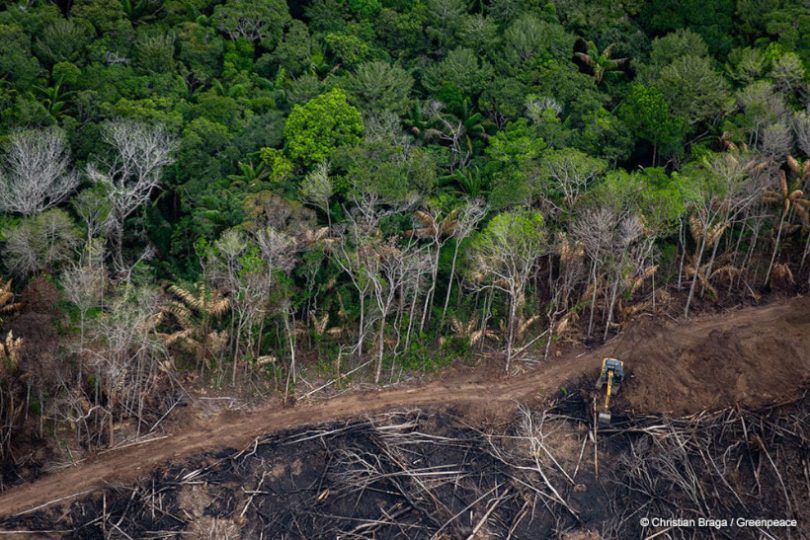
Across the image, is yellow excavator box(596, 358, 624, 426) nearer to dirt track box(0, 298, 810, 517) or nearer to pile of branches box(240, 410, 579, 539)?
dirt track box(0, 298, 810, 517)

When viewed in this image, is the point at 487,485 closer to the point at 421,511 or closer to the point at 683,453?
the point at 421,511

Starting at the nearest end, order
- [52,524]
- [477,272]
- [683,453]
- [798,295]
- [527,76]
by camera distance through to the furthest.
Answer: [52,524] → [683,453] → [477,272] → [798,295] → [527,76]

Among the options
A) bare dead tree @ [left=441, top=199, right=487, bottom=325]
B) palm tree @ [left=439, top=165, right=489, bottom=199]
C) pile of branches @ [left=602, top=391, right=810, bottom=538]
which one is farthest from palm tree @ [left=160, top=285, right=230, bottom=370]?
pile of branches @ [left=602, top=391, right=810, bottom=538]

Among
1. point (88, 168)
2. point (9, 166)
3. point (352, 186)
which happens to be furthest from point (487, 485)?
point (9, 166)

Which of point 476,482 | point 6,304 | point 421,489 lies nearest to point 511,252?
point 476,482

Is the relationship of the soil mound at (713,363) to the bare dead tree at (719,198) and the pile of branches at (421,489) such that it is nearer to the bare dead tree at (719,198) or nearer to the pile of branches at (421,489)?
the bare dead tree at (719,198)
